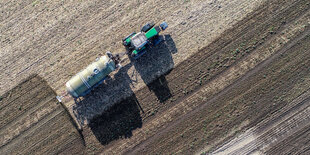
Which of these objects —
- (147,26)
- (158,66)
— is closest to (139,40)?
(147,26)

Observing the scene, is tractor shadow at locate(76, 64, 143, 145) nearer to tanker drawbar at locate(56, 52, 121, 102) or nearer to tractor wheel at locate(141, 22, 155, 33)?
tanker drawbar at locate(56, 52, 121, 102)

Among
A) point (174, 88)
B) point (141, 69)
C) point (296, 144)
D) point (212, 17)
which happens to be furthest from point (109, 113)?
point (296, 144)

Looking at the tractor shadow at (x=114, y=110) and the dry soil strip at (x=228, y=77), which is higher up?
the tractor shadow at (x=114, y=110)

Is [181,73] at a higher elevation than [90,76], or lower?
lower

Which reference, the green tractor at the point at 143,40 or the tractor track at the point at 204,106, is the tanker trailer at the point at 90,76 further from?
the tractor track at the point at 204,106

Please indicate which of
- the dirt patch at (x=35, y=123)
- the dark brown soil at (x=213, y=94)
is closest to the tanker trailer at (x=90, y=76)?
the dark brown soil at (x=213, y=94)

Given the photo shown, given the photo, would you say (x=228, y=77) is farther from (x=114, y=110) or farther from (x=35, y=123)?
(x=35, y=123)
